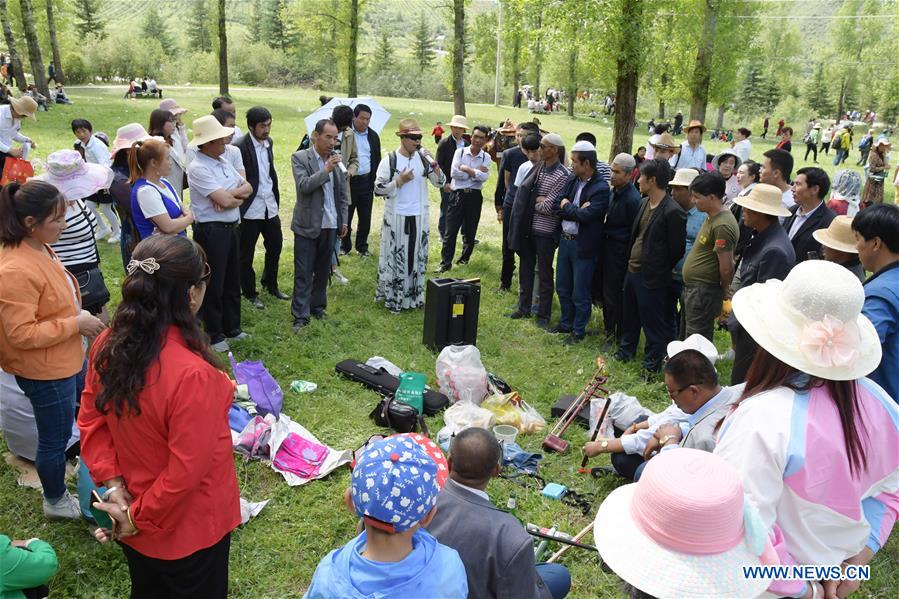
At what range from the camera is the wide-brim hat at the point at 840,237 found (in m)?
4.55

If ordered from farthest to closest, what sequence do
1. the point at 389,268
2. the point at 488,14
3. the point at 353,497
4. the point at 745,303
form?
the point at 488,14
the point at 389,268
the point at 745,303
the point at 353,497

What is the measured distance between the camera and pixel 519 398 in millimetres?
5660

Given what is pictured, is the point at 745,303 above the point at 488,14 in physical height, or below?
below

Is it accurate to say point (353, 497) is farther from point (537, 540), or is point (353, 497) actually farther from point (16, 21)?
point (16, 21)

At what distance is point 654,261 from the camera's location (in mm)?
5965

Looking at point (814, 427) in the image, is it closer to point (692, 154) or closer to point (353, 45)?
point (692, 154)

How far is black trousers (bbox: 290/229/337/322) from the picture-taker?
22.2 feet

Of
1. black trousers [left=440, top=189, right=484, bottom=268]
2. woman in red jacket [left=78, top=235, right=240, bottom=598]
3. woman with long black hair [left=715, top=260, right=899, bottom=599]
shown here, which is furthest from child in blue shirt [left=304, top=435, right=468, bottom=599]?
black trousers [left=440, top=189, right=484, bottom=268]

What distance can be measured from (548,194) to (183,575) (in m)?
5.52

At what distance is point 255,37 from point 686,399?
87.0 m

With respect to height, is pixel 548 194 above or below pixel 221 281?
above

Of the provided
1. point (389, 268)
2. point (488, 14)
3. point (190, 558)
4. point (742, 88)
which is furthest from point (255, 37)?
point (190, 558)

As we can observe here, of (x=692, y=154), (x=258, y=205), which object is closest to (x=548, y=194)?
(x=258, y=205)

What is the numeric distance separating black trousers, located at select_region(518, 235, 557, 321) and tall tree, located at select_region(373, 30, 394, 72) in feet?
197
